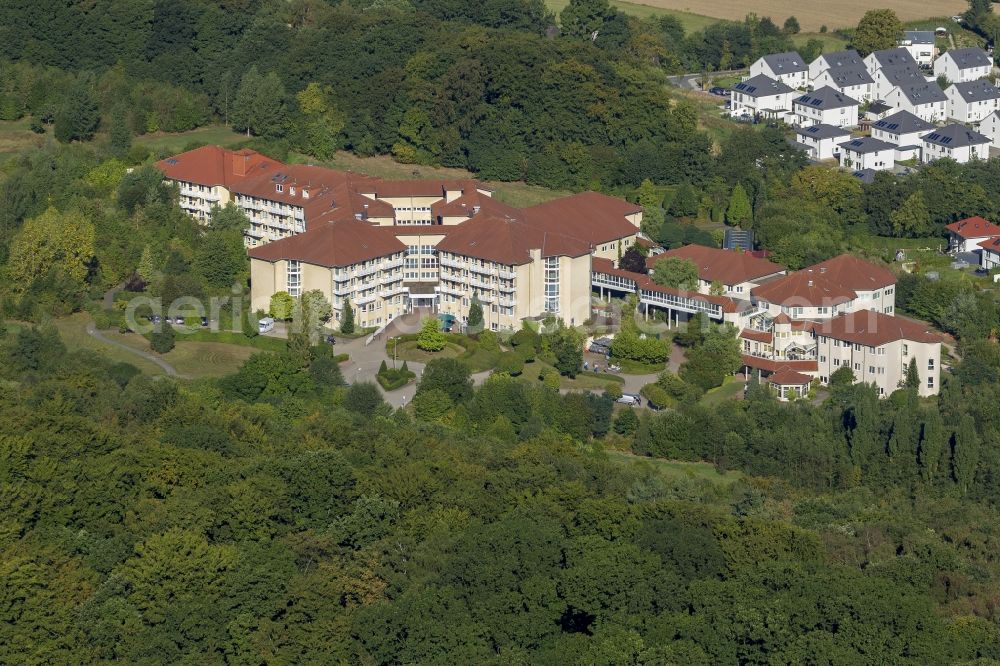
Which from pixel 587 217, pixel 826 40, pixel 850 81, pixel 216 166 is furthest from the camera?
pixel 826 40

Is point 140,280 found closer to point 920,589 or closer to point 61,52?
point 61,52

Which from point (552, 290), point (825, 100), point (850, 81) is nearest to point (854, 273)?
point (552, 290)

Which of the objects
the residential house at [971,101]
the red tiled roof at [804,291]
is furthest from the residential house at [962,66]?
the red tiled roof at [804,291]

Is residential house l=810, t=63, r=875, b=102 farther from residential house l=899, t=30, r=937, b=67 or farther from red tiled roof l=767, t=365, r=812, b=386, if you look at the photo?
red tiled roof l=767, t=365, r=812, b=386

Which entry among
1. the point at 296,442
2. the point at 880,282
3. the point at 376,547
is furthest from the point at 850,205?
the point at 376,547

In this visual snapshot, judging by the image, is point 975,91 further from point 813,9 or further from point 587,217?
point 587,217

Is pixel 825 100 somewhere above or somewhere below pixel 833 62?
below
